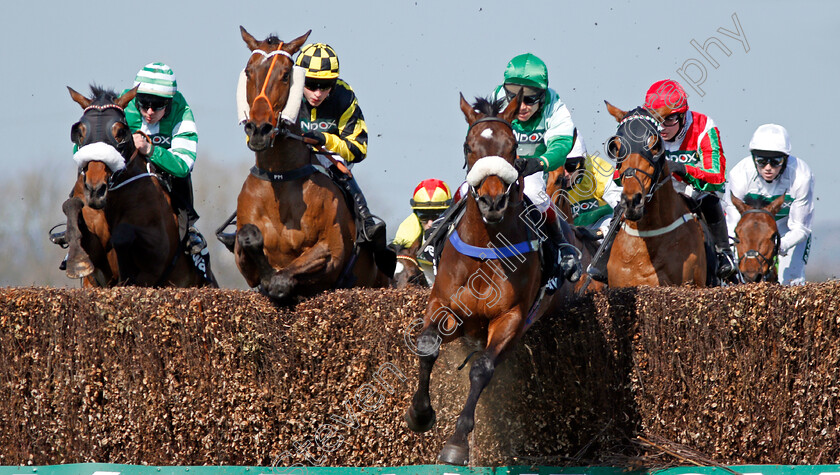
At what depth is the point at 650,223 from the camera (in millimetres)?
7680

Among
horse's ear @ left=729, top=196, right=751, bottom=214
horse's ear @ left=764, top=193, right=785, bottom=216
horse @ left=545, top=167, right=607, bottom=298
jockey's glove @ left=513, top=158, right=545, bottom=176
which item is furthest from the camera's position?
horse's ear @ left=729, top=196, right=751, bottom=214

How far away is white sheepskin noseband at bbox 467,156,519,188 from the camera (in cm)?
534

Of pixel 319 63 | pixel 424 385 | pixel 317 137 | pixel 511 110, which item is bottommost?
pixel 424 385

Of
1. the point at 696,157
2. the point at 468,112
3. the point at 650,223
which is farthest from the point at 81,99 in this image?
the point at 696,157

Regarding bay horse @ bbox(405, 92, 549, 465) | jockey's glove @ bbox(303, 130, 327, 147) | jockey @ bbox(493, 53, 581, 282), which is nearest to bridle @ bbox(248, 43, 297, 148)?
jockey's glove @ bbox(303, 130, 327, 147)

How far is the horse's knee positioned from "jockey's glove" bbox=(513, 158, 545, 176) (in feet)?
5.70

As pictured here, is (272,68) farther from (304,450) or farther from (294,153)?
(304,450)

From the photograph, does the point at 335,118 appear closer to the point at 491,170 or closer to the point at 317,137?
the point at 317,137

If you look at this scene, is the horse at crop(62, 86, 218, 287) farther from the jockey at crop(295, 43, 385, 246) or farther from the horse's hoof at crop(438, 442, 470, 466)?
the horse's hoof at crop(438, 442, 470, 466)

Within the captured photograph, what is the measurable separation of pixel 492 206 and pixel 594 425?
1759 millimetres

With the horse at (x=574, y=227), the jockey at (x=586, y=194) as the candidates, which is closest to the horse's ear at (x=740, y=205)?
the jockey at (x=586, y=194)

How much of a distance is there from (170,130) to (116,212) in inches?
37.7

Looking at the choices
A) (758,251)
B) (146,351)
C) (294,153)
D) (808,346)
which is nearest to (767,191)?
(758,251)

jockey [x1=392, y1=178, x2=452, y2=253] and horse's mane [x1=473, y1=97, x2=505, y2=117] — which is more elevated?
horse's mane [x1=473, y1=97, x2=505, y2=117]
